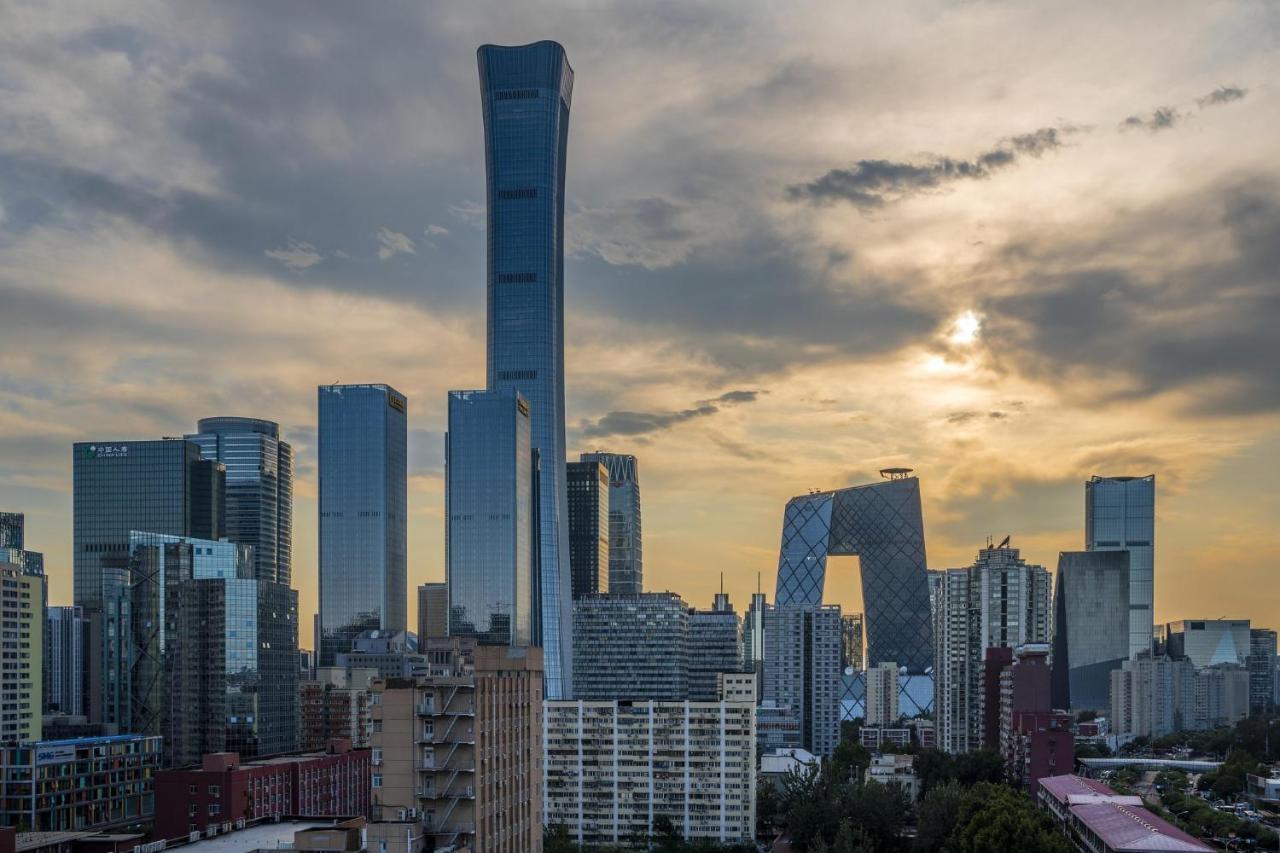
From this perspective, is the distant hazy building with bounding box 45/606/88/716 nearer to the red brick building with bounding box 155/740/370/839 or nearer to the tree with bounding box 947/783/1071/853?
the red brick building with bounding box 155/740/370/839

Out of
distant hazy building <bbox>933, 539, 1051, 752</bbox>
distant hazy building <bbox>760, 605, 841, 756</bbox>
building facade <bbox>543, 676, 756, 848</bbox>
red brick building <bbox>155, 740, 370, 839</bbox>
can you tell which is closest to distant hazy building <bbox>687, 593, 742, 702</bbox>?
distant hazy building <bbox>760, 605, 841, 756</bbox>

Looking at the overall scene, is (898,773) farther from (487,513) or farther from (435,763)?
(487,513)

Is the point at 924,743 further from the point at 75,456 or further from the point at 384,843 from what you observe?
the point at 384,843

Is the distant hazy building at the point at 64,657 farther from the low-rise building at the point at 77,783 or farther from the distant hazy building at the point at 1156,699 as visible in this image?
the distant hazy building at the point at 1156,699

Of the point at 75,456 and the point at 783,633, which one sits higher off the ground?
the point at 75,456

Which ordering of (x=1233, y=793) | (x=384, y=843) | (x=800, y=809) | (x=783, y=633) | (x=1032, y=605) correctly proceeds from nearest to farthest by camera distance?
(x=384, y=843) < (x=800, y=809) < (x=1233, y=793) < (x=1032, y=605) < (x=783, y=633)

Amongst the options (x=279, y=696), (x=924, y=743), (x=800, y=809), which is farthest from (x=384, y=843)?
(x=924, y=743)
